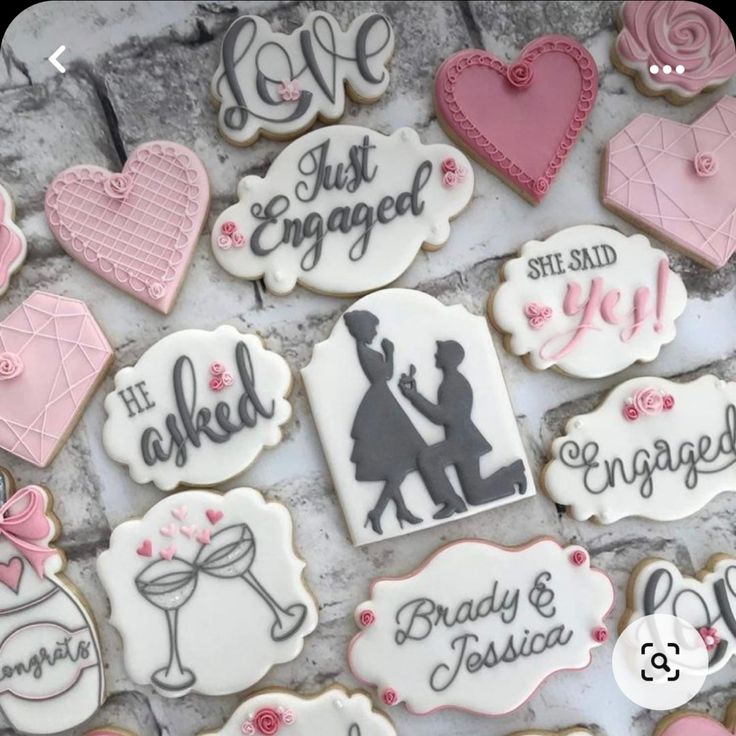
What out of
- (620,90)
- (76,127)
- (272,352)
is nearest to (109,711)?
(272,352)

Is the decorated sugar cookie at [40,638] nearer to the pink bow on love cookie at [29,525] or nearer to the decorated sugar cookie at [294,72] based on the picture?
the pink bow on love cookie at [29,525]

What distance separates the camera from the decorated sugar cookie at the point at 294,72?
1.34m

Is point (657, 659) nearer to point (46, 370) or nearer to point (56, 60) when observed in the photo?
point (46, 370)

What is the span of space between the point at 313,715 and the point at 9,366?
2.45 ft

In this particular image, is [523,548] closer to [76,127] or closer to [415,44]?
[415,44]

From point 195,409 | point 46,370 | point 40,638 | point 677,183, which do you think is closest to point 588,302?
point 677,183

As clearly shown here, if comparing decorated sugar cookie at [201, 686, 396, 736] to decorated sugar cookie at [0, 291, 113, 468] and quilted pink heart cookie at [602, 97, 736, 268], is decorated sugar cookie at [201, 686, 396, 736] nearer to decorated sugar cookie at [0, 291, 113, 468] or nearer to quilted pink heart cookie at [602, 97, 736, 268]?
decorated sugar cookie at [0, 291, 113, 468]

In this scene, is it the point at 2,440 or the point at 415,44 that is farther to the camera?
the point at 415,44

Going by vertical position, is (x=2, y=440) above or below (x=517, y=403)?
above

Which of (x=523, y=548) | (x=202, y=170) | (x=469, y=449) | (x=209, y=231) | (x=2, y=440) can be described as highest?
(x=202, y=170)

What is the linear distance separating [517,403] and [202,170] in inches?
26.4

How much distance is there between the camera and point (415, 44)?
1.40 meters

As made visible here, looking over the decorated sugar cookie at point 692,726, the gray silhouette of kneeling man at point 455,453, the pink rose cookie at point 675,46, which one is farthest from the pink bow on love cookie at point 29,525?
the pink rose cookie at point 675,46

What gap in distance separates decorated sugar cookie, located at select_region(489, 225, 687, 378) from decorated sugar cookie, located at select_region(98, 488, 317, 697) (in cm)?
52
